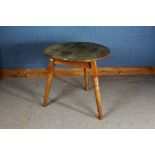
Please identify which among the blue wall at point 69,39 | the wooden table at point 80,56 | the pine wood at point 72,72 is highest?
the wooden table at point 80,56

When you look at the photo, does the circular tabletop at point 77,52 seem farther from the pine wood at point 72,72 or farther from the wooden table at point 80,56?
the pine wood at point 72,72

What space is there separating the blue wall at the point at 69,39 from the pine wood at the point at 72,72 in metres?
0.04

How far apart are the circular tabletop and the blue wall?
0.41m

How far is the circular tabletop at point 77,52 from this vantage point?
1187mm

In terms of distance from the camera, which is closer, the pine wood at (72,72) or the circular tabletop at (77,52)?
the circular tabletop at (77,52)

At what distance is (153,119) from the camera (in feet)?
4.31

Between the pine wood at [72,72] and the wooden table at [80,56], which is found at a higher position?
the wooden table at [80,56]

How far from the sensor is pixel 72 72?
1904 mm

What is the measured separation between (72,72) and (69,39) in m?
0.27

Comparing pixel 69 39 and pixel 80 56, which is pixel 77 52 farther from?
pixel 69 39

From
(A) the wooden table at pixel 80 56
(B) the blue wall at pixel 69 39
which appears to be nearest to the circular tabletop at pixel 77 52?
(A) the wooden table at pixel 80 56

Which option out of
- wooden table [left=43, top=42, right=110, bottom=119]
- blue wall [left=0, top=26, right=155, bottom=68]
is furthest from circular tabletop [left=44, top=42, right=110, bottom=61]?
blue wall [left=0, top=26, right=155, bottom=68]

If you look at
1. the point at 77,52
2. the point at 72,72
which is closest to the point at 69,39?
the point at 72,72
